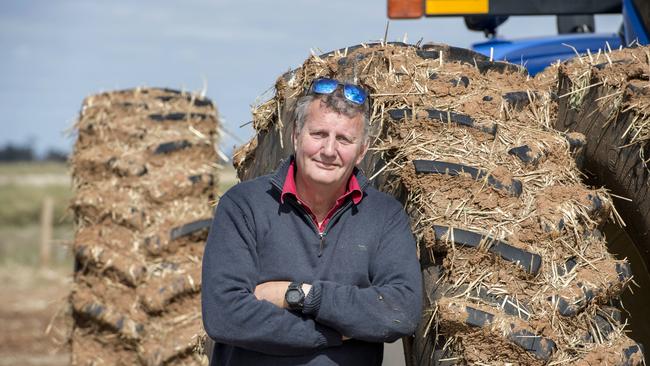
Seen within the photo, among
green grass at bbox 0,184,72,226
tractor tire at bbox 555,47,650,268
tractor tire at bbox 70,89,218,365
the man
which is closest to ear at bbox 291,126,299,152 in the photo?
the man

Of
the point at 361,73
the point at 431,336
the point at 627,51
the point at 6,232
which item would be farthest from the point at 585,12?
the point at 6,232

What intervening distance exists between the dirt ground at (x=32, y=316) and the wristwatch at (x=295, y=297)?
2460 millimetres

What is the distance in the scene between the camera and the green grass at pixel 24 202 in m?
29.8

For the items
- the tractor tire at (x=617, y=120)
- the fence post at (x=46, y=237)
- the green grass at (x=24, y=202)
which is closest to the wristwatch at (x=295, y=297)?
the tractor tire at (x=617, y=120)

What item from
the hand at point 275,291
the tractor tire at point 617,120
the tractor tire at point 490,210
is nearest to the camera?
the tractor tire at point 490,210

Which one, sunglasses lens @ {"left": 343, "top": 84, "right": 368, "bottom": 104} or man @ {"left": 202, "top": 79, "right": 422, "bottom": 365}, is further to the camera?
sunglasses lens @ {"left": 343, "top": 84, "right": 368, "bottom": 104}

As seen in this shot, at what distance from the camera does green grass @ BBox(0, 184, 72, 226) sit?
2980cm

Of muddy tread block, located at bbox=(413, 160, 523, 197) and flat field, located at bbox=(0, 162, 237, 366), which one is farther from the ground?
muddy tread block, located at bbox=(413, 160, 523, 197)

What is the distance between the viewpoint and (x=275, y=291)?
2.84 metres

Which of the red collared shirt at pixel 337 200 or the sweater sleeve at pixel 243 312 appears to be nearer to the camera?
the sweater sleeve at pixel 243 312

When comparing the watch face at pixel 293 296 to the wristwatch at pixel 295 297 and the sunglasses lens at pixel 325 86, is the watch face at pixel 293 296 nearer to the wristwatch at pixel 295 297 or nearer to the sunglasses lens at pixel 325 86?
the wristwatch at pixel 295 297

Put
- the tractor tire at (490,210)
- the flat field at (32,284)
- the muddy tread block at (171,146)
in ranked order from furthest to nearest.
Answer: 1. the flat field at (32,284)
2. the muddy tread block at (171,146)
3. the tractor tire at (490,210)

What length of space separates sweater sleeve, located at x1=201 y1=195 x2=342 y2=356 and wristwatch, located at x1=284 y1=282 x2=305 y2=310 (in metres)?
0.03

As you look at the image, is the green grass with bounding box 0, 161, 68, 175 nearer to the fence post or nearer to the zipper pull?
the fence post
